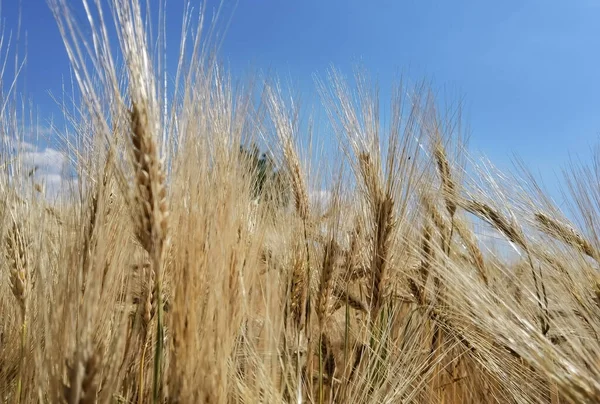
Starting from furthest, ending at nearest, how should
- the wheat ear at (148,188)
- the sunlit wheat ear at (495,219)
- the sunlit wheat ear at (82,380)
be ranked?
1. the sunlit wheat ear at (495,219)
2. the wheat ear at (148,188)
3. the sunlit wheat ear at (82,380)

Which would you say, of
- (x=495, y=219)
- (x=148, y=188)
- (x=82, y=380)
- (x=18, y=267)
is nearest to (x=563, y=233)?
(x=495, y=219)

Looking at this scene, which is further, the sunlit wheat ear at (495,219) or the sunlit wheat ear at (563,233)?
the sunlit wheat ear at (495,219)

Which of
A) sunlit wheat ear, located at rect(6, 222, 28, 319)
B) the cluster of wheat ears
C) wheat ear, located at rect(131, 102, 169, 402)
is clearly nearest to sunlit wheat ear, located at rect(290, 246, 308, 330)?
the cluster of wheat ears

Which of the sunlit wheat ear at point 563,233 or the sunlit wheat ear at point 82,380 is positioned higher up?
the sunlit wheat ear at point 563,233

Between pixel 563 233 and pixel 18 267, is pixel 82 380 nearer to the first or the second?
pixel 18 267

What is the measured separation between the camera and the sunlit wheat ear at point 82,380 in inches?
31.9

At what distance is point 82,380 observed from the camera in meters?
0.82

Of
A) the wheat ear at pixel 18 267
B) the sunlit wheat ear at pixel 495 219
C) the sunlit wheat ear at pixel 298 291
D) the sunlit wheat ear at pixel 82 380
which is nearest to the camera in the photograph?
the sunlit wheat ear at pixel 82 380

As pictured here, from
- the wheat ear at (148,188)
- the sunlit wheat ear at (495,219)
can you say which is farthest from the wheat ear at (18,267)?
the sunlit wheat ear at (495,219)

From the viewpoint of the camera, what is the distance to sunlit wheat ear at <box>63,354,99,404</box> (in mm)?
811

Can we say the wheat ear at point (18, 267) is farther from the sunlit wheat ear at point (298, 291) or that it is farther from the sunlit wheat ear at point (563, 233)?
the sunlit wheat ear at point (563, 233)

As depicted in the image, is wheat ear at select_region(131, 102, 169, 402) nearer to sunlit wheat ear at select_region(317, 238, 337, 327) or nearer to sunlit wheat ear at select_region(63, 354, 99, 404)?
sunlit wheat ear at select_region(63, 354, 99, 404)

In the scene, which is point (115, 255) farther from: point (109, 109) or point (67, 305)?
point (109, 109)

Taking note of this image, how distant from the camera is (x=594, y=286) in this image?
134 centimetres
